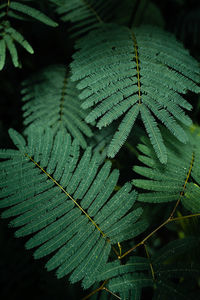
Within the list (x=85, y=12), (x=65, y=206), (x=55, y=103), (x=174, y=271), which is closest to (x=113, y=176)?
(x=65, y=206)

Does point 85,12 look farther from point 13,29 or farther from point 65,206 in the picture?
point 65,206

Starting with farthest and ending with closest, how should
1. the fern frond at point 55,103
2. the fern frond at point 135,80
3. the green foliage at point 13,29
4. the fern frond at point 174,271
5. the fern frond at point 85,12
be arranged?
the fern frond at point 85,12 < the fern frond at point 55,103 < the green foliage at point 13,29 < the fern frond at point 135,80 < the fern frond at point 174,271

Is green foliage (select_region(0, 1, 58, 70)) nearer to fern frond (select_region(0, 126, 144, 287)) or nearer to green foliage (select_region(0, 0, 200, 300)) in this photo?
green foliage (select_region(0, 0, 200, 300))

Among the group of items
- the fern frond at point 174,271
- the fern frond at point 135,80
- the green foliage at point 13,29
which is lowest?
the fern frond at point 174,271

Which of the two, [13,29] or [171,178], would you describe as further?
[13,29]

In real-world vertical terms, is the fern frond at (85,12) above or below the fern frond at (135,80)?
above

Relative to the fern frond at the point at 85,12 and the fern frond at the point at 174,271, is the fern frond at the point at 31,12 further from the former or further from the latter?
the fern frond at the point at 174,271

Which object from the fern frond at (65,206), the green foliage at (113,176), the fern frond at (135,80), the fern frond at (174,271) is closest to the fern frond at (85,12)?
the green foliage at (113,176)
